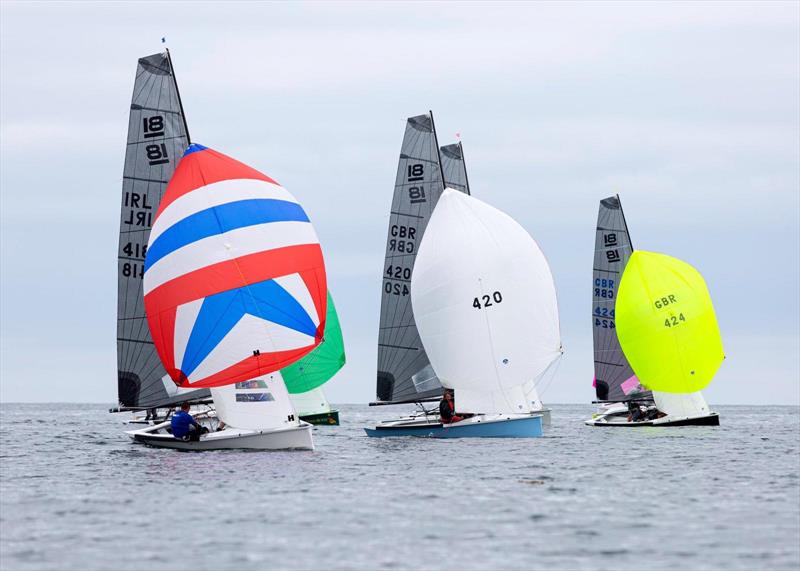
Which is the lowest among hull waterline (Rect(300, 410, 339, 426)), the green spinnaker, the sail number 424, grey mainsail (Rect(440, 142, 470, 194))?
hull waterline (Rect(300, 410, 339, 426))

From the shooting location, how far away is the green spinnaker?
54844 millimetres


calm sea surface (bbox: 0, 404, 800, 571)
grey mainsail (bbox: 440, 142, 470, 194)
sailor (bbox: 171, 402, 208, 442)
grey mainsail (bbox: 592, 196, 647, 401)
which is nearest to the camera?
calm sea surface (bbox: 0, 404, 800, 571)

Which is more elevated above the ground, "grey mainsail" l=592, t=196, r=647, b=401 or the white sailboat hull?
"grey mainsail" l=592, t=196, r=647, b=401

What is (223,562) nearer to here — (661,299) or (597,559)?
(597,559)

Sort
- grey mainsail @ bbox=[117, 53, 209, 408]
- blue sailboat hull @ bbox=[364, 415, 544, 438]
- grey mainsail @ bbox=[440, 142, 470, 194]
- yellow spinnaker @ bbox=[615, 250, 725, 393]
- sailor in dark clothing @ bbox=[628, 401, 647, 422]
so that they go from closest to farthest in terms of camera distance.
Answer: grey mainsail @ bbox=[117, 53, 209, 408] → blue sailboat hull @ bbox=[364, 415, 544, 438] → yellow spinnaker @ bbox=[615, 250, 725, 393] → sailor in dark clothing @ bbox=[628, 401, 647, 422] → grey mainsail @ bbox=[440, 142, 470, 194]

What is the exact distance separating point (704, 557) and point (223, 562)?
652cm

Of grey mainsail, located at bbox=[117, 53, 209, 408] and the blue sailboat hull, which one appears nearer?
grey mainsail, located at bbox=[117, 53, 209, 408]

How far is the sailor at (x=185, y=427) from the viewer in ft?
107

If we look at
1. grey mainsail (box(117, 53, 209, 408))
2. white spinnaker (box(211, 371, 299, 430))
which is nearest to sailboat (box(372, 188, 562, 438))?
white spinnaker (box(211, 371, 299, 430))

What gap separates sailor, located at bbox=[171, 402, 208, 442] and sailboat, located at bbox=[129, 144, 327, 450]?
0.23 meters

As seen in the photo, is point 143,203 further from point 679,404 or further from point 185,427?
point 679,404

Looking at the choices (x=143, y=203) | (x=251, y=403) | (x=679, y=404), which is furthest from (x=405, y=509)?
(x=679, y=404)

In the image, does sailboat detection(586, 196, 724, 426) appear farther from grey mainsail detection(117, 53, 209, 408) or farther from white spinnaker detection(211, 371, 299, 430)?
white spinnaker detection(211, 371, 299, 430)

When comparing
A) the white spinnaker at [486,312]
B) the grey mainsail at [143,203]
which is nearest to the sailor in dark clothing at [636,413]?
the white spinnaker at [486,312]
